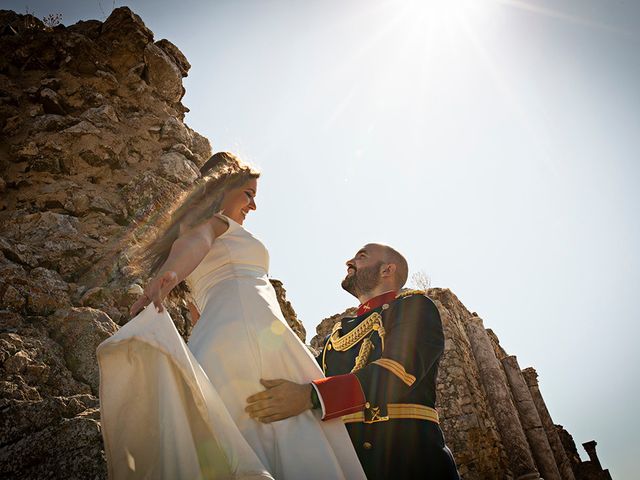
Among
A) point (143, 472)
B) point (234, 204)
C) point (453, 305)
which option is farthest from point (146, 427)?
point (453, 305)

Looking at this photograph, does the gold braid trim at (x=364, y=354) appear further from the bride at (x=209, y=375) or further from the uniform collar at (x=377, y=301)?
the bride at (x=209, y=375)

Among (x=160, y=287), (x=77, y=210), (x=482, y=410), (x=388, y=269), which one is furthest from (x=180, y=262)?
(x=482, y=410)

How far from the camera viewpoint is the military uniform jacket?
2033mm

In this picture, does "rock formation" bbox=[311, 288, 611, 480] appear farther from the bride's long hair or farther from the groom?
the bride's long hair

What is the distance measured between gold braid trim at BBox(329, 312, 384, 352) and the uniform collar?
15cm

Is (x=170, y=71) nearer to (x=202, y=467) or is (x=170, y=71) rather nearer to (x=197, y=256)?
(x=197, y=256)

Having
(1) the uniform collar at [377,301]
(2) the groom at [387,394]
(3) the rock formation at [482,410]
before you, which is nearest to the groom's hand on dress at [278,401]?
(2) the groom at [387,394]

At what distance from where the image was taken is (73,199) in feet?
11.9

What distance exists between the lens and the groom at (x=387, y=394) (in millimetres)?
1699

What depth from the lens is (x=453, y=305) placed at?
8.73m

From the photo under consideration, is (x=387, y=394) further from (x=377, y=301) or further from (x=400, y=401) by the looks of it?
(x=377, y=301)

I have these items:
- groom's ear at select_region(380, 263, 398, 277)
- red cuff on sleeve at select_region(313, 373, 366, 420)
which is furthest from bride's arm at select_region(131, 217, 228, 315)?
groom's ear at select_region(380, 263, 398, 277)

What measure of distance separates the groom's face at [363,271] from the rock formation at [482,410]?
16.4 feet

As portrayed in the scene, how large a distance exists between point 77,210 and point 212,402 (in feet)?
9.27
